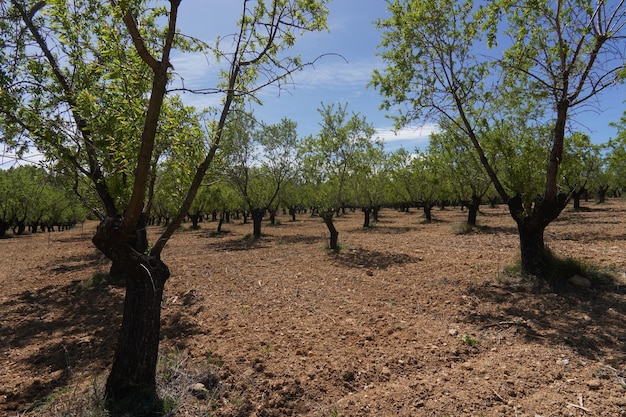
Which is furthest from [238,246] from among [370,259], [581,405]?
[581,405]

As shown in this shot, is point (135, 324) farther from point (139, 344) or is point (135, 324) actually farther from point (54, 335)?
point (54, 335)

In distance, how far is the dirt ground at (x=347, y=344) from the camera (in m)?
4.13

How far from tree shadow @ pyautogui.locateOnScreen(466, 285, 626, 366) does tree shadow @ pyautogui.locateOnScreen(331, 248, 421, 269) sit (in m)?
3.53

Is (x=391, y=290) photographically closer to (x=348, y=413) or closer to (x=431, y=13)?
(x=348, y=413)

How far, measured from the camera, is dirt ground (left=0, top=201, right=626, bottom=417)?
4.13 metres

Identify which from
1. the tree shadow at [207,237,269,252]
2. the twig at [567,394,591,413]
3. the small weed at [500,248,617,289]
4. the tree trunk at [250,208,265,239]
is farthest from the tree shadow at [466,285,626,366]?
the tree trunk at [250,208,265,239]

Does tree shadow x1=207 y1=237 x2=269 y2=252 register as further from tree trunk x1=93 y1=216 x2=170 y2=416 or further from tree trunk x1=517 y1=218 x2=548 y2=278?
Answer: tree trunk x1=93 y1=216 x2=170 y2=416

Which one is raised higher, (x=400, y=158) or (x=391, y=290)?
(x=400, y=158)

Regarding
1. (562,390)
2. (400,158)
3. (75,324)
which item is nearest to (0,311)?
(75,324)

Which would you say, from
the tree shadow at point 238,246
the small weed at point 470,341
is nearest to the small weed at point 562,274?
the small weed at point 470,341

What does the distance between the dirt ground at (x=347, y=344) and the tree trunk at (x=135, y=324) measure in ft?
0.85

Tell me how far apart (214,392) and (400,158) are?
30617 millimetres

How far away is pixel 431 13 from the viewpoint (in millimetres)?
8680

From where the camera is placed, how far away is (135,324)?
14.2ft
